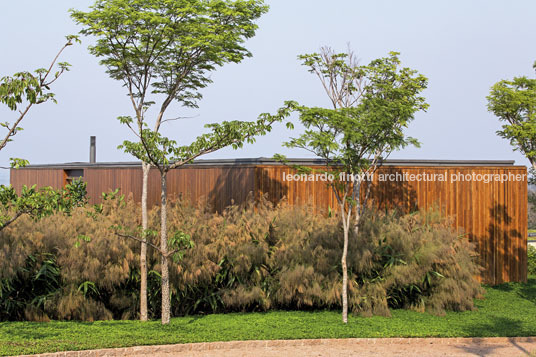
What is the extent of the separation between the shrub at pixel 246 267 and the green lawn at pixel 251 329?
42 cm

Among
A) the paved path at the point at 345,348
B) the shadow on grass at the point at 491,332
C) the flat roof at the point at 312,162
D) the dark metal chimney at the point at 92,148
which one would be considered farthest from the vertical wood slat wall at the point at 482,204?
the dark metal chimney at the point at 92,148

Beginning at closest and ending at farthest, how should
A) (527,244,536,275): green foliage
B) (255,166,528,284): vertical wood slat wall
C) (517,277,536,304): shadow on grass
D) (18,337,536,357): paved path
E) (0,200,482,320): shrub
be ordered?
(18,337,536,357): paved path → (0,200,482,320): shrub → (517,277,536,304): shadow on grass → (255,166,528,284): vertical wood slat wall → (527,244,536,275): green foliage

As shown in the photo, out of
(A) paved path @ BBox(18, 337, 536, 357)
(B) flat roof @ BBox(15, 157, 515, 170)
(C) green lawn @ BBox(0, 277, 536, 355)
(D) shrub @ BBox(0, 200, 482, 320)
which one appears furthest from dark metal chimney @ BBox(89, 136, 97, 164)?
(A) paved path @ BBox(18, 337, 536, 357)

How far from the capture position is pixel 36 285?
10875mm

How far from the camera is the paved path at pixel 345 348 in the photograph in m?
8.43

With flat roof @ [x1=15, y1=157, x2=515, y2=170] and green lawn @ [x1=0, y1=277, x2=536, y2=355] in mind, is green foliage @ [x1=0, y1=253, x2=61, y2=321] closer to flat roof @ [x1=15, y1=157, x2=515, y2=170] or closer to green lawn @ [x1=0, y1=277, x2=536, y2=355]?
green lawn @ [x1=0, y1=277, x2=536, y2=355]

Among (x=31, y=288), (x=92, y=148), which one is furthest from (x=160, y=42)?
(x=92, y=148)

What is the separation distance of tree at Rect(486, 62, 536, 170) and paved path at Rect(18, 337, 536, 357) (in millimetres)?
5715

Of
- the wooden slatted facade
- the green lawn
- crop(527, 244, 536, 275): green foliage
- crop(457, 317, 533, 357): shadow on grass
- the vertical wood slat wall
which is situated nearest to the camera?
the green lawn

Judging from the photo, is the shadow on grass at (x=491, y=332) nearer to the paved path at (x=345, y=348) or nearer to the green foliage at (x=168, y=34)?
the paved path at (x=345, y=348)

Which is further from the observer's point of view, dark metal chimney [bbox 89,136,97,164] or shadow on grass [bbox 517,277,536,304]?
dark metal chimney [bbox 89,136,97,164]

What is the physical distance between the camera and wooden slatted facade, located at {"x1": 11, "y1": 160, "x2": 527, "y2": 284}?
13.8 metres

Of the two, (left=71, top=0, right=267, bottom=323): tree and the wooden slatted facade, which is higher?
(left=71, top=0, right=267, bottom=323): tree

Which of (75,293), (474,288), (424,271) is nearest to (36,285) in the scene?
(75,293)
